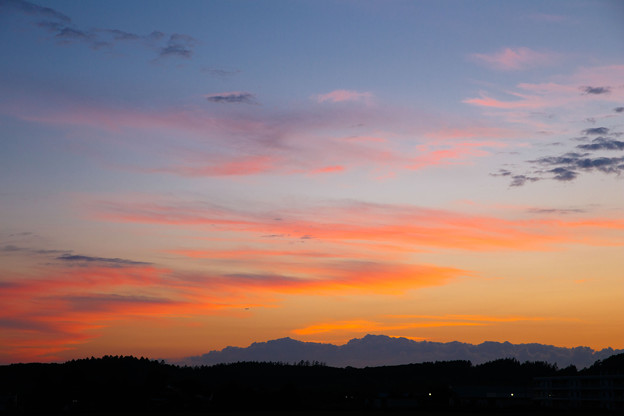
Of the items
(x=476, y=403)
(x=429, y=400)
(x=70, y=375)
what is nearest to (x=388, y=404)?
(x=429, y=400)

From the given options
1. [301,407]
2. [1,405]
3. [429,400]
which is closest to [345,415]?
[301,407]

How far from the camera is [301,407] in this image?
578 ft

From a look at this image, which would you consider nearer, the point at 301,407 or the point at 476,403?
the point at 301,407

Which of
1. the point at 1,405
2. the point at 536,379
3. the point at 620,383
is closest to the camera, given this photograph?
the point at 620,383

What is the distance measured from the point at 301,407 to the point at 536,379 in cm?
6819

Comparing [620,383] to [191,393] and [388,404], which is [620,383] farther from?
[191,393]

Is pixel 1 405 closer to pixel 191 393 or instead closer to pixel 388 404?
pixel 191 393

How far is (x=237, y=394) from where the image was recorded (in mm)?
172625

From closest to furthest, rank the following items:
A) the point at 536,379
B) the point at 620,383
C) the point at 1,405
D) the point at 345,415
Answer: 1. the point at 345,415
2. the point at 620,383
3. the point at 1,405
4. the point at 536,379

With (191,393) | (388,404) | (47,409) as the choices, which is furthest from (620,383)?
(47,409)

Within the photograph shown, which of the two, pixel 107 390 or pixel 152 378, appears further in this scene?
pixel 152 378

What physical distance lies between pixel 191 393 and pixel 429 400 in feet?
224

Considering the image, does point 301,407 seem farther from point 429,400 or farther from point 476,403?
point 476,403

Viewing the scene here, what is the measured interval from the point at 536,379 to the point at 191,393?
98139 millimetres
